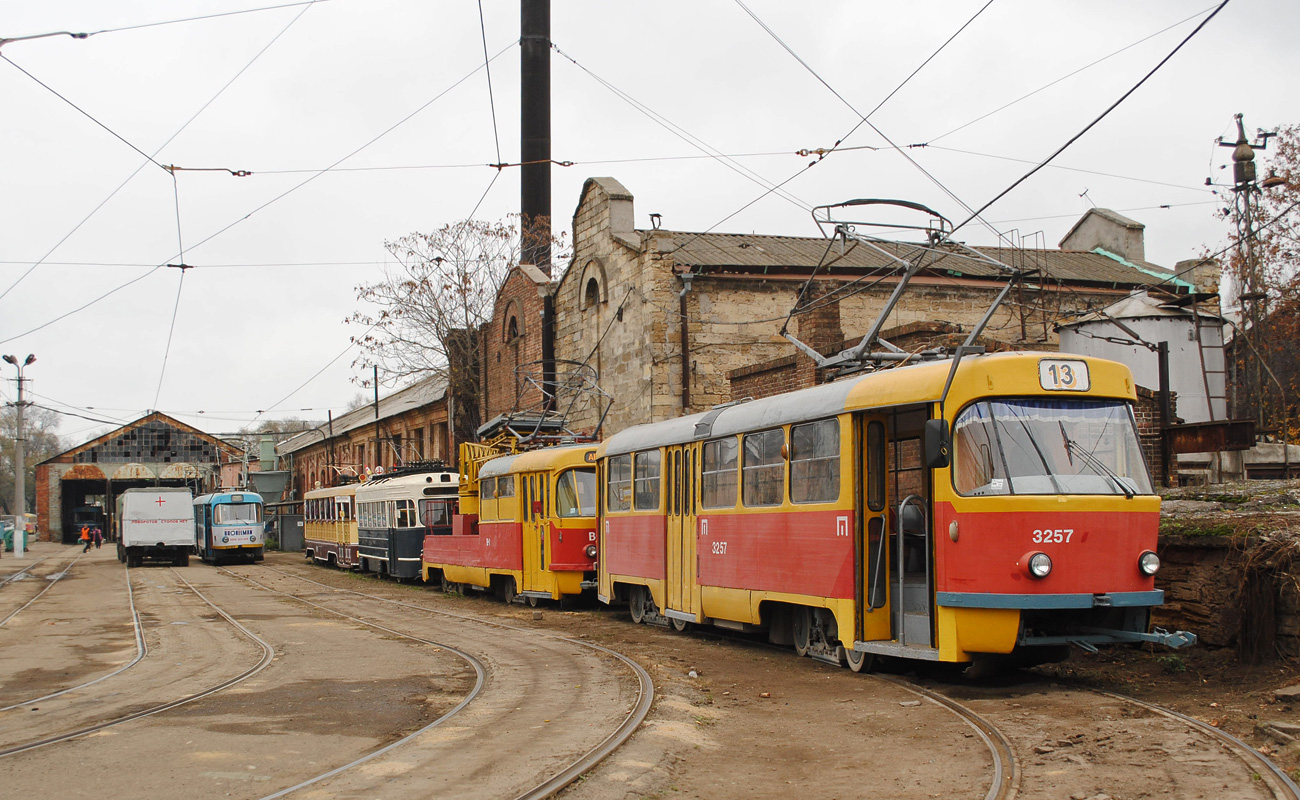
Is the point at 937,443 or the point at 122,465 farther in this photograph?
the point at 122,465

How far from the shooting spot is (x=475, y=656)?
534 inches

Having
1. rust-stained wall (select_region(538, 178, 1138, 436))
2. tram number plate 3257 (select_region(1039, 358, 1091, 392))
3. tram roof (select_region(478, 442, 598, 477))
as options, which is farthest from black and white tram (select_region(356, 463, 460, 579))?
tram number plate 3257 (select_region(1039, 358, 1091, 392))

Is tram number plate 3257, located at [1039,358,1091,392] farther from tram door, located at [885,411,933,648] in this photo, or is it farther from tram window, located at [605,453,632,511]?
tram window, located at [605,453,632,511]

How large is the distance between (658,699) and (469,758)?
2625 millimetres

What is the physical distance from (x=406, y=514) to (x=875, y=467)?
21.5 m

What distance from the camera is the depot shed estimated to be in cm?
7644

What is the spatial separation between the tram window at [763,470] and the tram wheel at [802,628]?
3.88 ft

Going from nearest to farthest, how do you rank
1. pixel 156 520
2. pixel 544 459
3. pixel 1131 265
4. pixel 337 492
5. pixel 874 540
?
pixel 874 540 → pixel 544 459 → pixel 1131 265 → pixel 337 492 → pixel 156 520

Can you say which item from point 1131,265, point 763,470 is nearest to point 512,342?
point 1131,265

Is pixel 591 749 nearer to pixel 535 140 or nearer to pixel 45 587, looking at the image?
pixel 45 587

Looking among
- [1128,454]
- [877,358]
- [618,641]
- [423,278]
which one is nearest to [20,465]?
[423,278]

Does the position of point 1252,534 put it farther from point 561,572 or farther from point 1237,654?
point 561,572

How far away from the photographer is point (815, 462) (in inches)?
463

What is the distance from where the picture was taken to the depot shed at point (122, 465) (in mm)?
76438
